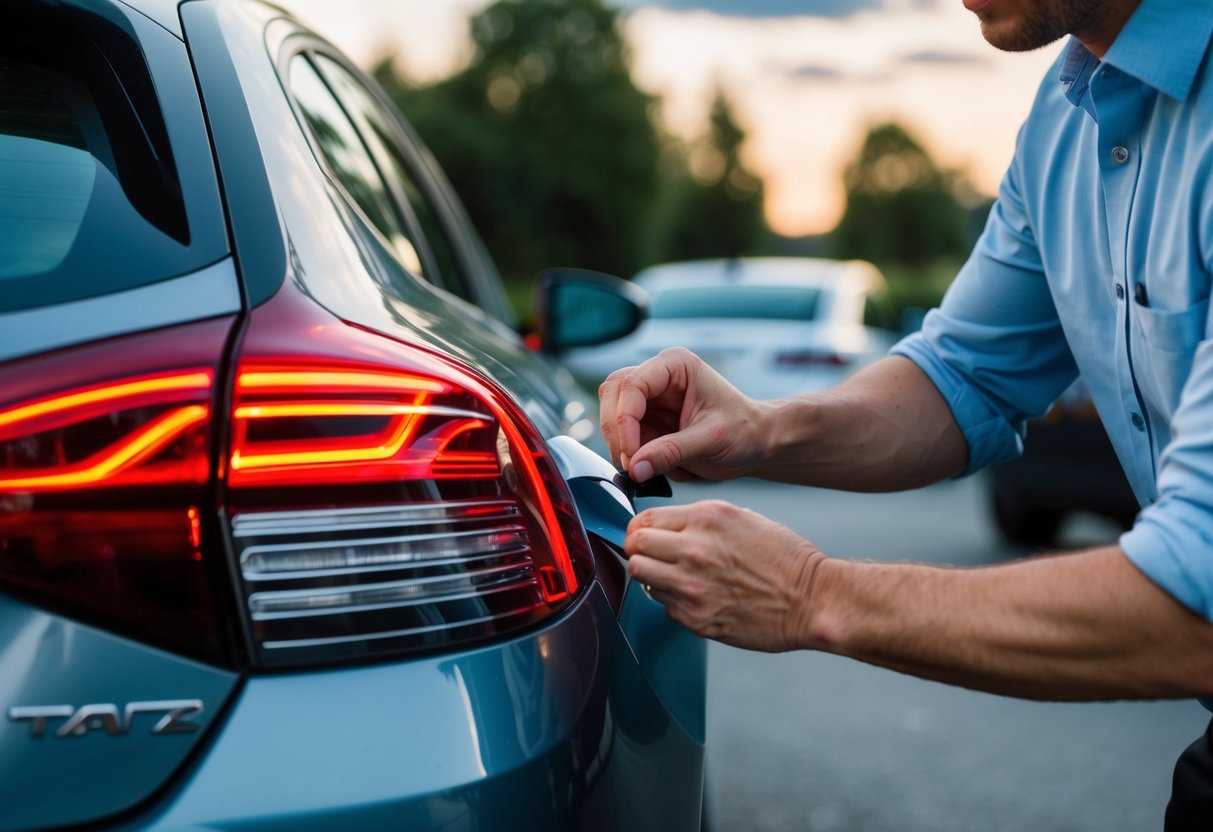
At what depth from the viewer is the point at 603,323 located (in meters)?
3.40

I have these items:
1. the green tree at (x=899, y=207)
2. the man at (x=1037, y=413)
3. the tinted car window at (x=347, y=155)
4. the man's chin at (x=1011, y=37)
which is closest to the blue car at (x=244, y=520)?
the man at (x=1037, y=413)

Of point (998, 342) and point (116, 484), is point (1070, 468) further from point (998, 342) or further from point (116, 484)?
point (116, 484)

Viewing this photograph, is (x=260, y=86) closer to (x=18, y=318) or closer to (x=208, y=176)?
(x=208, y=176)

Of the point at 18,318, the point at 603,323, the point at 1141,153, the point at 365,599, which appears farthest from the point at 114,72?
the point at 603,323

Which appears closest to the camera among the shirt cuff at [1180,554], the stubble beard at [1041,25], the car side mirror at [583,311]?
the shirt cuff at [1180,554]

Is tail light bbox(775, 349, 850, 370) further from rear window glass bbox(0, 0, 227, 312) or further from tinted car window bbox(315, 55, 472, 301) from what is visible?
rear window glass bbox(0, 0, 227, 312)

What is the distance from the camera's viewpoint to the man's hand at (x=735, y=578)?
161cm

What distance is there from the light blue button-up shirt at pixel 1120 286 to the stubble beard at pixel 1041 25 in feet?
0.22

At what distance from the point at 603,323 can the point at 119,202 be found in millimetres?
2104

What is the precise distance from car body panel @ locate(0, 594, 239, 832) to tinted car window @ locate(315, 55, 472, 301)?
1.47 m

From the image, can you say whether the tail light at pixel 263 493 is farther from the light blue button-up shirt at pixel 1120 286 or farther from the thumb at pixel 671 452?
the light blue button-up shirt at pixel 1120 286

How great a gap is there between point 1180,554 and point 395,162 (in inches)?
89.7

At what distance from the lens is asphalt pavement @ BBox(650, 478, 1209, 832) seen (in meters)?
3.62

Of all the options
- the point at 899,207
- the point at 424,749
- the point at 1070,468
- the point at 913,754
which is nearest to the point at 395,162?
the point at 424,749
